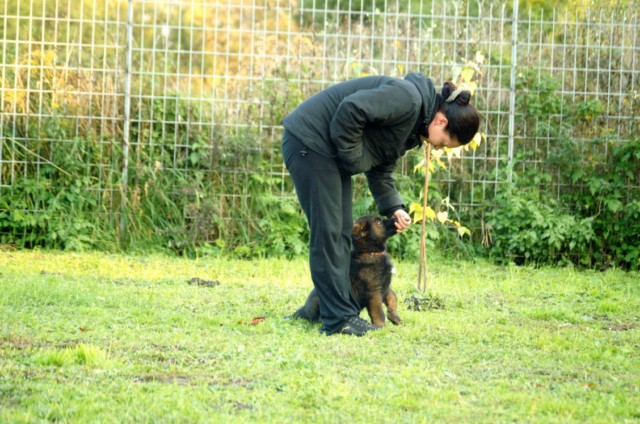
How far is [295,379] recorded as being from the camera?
408cm

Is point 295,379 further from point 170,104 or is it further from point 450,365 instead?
point 170,104

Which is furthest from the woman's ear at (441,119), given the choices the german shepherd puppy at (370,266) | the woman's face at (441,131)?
the german shepherd puppy at (370,266)

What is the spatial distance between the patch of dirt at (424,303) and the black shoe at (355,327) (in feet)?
3.61

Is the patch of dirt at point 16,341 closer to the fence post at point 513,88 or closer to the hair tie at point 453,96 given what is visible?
the hair tie at point 453,96

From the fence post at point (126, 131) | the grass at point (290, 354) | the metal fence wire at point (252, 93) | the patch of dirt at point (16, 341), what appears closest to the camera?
the grass at point (290, 354)

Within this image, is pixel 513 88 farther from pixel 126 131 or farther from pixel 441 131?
pixel 441 131

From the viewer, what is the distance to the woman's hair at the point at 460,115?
4.97m

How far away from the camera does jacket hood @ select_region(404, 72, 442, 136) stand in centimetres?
501

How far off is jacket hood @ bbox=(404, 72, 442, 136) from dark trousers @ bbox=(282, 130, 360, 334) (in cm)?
59

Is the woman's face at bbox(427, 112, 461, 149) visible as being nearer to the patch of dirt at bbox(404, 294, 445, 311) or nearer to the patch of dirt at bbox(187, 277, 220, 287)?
the patch of dirt at bbox(404, 294, 445, 311)

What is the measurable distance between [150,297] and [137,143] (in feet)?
11.2

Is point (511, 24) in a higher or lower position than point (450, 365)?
higher

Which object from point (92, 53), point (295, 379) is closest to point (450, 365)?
Answer: point (295, 379)

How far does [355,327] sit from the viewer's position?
526 cm
